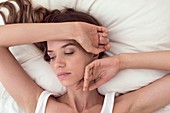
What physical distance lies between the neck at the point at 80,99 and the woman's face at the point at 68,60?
122mm

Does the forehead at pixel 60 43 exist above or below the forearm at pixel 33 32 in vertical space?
below

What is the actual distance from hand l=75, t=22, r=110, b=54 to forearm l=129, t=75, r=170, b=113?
0.22 metres

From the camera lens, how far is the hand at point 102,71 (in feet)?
4.91

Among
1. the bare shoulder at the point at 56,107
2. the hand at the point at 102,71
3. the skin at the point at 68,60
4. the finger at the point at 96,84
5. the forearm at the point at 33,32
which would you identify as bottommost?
the bare shoulder at the point at 56,107

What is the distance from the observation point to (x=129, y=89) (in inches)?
62.6

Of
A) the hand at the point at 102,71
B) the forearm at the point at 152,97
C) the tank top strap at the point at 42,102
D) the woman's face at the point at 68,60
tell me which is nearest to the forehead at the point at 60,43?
the woman's face at the point at 68,60

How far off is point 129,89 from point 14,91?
443mm

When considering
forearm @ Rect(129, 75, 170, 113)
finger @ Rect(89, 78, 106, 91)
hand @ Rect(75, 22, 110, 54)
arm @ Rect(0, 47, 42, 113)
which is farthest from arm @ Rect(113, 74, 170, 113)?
arm @ Rect(0, 47, 42, 113)

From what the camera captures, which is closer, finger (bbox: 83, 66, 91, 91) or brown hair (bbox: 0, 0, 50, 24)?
finger (bbox: 83, 66, 91, 91)

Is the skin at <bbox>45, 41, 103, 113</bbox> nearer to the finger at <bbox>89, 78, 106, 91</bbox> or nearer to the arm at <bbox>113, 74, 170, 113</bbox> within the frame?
the finger at <bbox>89, 78, 106, 91</bbox>

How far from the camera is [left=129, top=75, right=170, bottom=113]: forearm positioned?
1.53 meters

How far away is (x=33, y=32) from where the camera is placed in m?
1.47

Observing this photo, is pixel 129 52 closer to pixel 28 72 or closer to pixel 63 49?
pixel 63 49

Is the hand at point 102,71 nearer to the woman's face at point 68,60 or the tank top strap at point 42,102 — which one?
the woman's face at point 68,60
